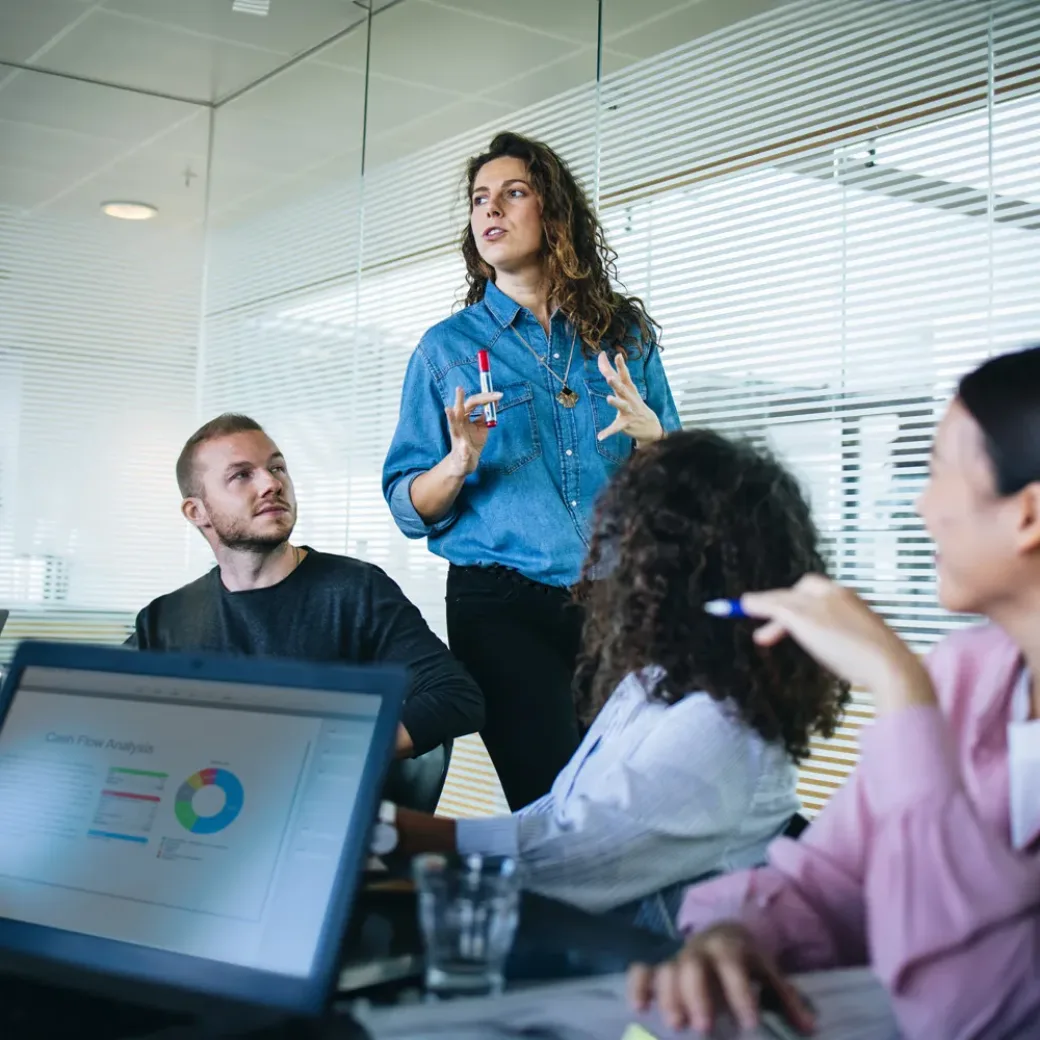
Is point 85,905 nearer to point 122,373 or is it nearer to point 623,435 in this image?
point 623,435

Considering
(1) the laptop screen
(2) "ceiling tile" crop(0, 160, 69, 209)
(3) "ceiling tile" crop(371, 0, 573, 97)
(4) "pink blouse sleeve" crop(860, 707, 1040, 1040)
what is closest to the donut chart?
(1) the laptop screen

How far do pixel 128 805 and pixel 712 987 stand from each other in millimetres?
442

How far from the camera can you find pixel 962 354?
287 centimetres

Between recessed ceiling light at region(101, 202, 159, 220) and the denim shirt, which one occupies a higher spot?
recessed ceiling light at region(101, 202, 159, 220)

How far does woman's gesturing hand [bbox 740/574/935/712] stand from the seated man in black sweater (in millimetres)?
1291

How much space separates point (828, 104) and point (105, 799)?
9.00 ft

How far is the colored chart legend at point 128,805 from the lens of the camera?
0.94 metres

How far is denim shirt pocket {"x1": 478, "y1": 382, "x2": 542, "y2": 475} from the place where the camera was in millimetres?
2496

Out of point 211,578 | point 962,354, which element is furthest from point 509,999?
point 962,354

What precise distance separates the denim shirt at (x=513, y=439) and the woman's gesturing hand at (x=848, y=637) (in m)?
1.51

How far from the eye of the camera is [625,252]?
144 inches

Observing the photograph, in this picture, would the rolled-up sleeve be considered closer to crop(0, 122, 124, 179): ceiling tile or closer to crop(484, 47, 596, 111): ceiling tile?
crop(484, 47, 596, 111): ceiling tile

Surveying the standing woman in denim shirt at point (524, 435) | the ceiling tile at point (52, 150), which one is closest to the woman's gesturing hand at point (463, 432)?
the standing woman in denim shirt at point (524, 435)

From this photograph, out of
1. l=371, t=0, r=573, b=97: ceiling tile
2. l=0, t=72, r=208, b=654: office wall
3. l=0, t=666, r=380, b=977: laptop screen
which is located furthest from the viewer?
l=0, t=72, r=208, b=654: office wall
